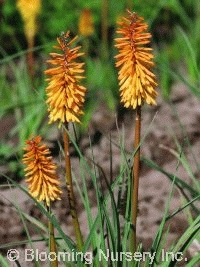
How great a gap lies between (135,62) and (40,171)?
454mm

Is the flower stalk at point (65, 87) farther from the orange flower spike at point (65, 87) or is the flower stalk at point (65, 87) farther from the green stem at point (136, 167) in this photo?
the green stem at point (136, 167)

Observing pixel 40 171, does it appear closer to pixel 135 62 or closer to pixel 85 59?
pixel 135 62

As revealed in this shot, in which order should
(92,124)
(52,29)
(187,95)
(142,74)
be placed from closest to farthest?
(142,74) < (92,124) < (187,95) < (52,29)

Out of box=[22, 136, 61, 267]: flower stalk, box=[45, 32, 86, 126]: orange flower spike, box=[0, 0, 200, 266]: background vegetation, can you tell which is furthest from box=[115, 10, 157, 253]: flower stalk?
box=[0, 0, 200, 266]: background vegetation

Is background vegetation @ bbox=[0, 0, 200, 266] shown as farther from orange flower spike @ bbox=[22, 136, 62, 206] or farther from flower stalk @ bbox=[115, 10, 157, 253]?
orange flower spike @ bbox=[22, 136, 62, 206]

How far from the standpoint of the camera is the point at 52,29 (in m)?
6.06

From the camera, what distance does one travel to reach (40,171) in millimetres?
2066

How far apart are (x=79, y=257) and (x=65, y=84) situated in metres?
0.55

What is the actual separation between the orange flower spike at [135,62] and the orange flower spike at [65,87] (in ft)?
0.46

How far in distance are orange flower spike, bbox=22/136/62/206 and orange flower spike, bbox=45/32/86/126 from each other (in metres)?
0.12

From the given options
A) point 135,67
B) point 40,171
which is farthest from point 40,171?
point 135,67

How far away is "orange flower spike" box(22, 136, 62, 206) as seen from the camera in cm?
204

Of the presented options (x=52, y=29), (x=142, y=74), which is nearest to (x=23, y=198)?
(x=142, y=74)

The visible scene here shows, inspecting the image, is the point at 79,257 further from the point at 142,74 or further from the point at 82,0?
the point at 82,0
